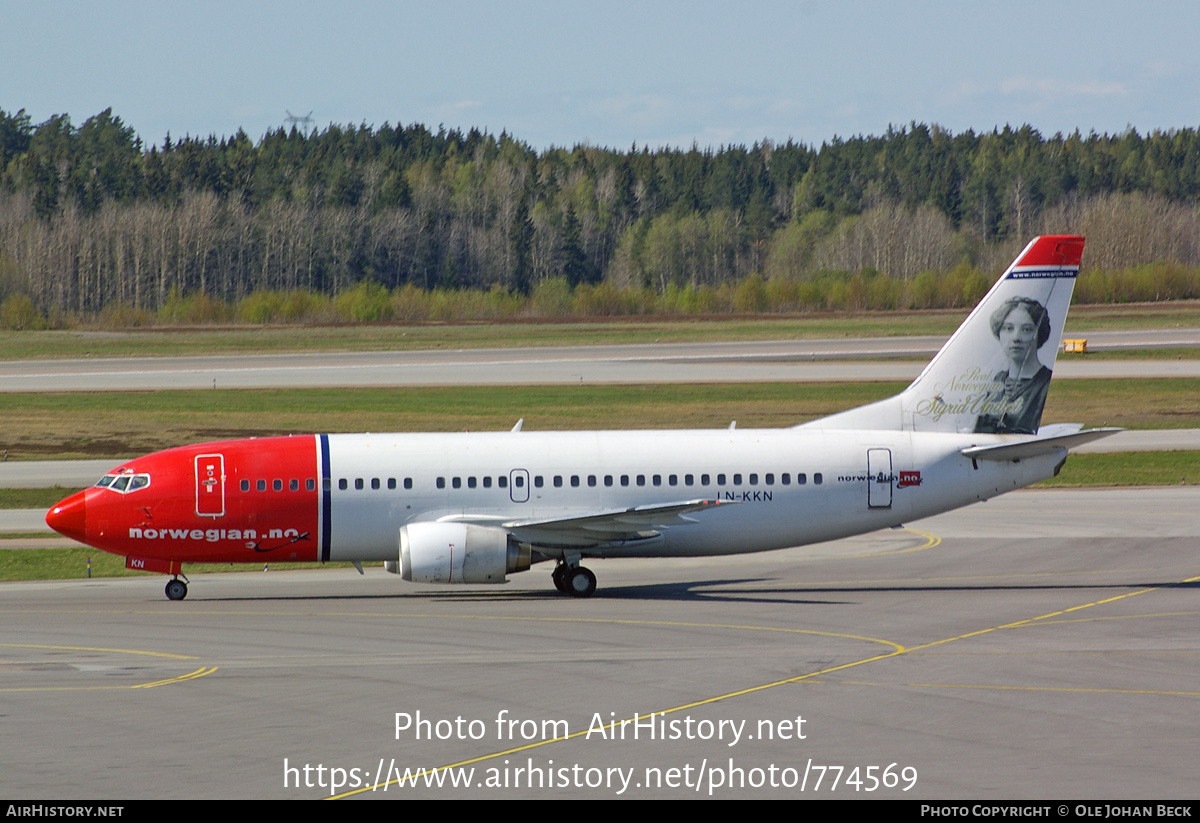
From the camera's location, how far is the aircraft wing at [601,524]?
32.0 metres

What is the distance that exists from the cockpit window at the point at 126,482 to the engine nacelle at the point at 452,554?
277 inches

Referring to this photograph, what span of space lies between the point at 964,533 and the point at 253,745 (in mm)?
29183

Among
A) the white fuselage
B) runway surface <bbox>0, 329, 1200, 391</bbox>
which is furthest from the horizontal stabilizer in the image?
runway surface <bbox>0, 329, 1200, 391</bbox>

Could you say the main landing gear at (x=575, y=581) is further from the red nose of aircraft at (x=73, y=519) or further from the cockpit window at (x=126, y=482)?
the red nose of aircraft at (x=73, y=519)

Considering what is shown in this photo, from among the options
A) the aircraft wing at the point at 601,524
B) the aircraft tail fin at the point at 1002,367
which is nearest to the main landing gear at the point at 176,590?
the aircraft wing at the point at 601,524

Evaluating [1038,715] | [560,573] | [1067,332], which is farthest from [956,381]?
[1067,332]

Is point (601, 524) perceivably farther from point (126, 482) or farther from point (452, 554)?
point (126, 482)

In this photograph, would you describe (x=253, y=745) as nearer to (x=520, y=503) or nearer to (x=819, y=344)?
(x=520, y=503)

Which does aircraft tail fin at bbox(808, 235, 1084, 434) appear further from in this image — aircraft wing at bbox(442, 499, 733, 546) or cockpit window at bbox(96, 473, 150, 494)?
cockpit window at bbox(96, 473, 150, 494)

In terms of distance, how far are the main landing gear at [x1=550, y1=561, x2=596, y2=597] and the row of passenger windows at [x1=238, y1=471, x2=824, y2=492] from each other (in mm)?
2187

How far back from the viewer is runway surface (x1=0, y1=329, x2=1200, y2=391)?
3339 inches

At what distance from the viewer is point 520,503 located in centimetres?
3297

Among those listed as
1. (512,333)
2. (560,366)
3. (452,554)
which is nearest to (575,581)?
(452,554)

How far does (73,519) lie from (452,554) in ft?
33.3
